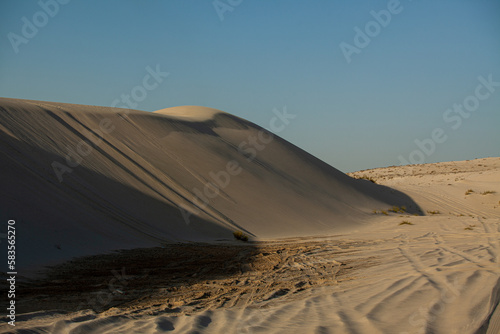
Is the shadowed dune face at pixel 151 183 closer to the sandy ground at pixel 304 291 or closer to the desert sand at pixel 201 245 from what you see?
the desert sand at pixel 201 245

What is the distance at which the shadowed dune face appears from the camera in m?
10.6

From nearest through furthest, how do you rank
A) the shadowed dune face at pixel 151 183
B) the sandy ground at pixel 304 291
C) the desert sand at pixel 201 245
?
the sandy ground at pixel 304 291 < the desert sand at pixel 201 245 < the shadowed dune face at pixel 151 183

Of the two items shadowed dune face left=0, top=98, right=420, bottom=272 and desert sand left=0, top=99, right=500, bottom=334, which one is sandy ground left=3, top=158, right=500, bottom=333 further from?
shadowed dune face left=0, top=98, right=420, bottom=272

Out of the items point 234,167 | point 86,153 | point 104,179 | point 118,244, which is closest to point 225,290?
point 118,244

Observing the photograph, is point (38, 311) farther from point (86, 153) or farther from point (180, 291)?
point (86, 153)

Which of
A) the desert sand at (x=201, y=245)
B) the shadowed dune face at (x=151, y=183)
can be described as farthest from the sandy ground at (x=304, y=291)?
the shadowed dune face at (x=151, y=183)

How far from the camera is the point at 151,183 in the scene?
1523 centimetres

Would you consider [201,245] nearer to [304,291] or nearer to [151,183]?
[151,183]

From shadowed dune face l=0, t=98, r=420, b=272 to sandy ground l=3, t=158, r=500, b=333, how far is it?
1.81 meters

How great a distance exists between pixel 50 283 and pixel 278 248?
5756 millimetres

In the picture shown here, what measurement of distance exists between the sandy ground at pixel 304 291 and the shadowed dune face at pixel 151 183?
5.94 feet

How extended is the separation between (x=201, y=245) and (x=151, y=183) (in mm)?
4327

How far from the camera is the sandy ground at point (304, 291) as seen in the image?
466cm

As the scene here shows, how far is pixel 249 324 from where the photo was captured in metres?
4.78
